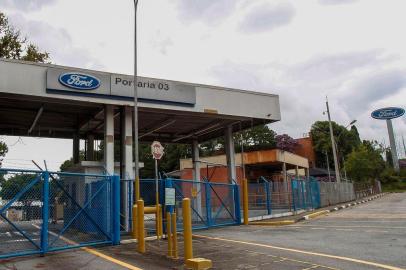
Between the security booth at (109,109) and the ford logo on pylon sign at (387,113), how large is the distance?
206ft

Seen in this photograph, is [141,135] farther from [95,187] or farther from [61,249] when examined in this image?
[61,249]

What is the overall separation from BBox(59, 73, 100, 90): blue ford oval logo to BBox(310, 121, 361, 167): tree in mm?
60996

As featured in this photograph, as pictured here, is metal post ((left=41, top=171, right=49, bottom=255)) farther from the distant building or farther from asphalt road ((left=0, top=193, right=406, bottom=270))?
the distant building

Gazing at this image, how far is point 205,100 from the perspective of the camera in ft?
55.9

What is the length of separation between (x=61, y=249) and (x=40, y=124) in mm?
10635

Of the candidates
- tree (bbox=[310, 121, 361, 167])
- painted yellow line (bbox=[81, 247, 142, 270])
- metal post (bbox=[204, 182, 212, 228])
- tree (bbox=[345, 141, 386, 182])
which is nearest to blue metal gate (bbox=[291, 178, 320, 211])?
metal post (bbox=[204, 182, 212, 228])

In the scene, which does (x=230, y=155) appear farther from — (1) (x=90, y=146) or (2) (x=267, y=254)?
(2) (x=267, y=254)

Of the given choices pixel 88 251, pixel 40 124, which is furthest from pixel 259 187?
pixel 88 251

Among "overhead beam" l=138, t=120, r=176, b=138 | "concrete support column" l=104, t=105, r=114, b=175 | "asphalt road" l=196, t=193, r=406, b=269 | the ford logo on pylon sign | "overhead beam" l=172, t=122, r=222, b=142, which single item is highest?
the ford logo on pylon sign

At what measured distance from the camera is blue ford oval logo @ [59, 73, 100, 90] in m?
14.0

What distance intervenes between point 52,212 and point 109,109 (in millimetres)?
5019

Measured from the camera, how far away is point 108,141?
50.1 ft

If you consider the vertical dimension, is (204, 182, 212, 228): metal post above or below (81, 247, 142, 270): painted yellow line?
above

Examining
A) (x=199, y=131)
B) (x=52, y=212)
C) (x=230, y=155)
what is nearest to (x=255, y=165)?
(x=199, y=131)
